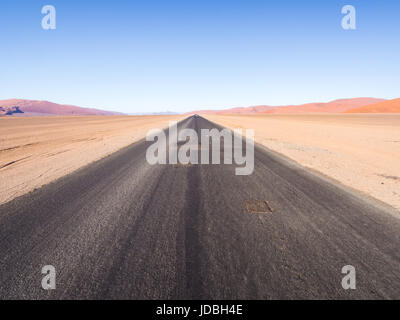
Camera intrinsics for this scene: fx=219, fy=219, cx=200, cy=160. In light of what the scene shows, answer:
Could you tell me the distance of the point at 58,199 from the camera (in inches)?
181

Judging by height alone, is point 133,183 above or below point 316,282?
above

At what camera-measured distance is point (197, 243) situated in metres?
2.94

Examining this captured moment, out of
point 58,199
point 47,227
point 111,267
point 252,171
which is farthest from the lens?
point 252,171

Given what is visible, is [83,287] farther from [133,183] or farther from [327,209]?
[327,209]

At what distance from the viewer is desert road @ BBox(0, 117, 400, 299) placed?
2.22 m

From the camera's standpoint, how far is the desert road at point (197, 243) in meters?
2.22

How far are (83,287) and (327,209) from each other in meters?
4.02

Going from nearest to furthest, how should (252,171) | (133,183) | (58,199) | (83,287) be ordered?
(83,287) < (58,199) < (133,183) < (252,171)

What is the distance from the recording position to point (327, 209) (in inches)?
160
